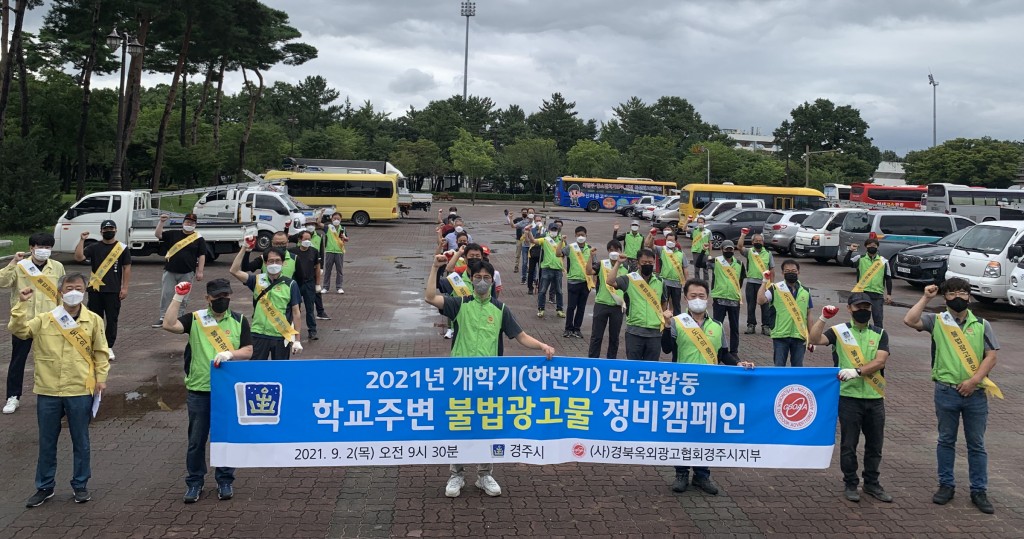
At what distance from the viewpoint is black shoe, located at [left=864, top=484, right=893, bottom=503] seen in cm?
654

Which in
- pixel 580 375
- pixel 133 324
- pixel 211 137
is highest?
pixel 211 137

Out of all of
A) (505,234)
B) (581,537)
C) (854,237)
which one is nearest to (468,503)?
(581,537)

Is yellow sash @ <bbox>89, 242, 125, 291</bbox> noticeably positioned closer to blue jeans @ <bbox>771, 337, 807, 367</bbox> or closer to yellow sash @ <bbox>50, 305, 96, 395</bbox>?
yellow sash @ <bbox>50, 305, 96, 395</bbox>

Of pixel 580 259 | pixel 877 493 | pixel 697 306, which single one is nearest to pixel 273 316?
pixel 697 306

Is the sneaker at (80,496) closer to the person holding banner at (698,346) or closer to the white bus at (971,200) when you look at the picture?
the person holding banner at (698,346)

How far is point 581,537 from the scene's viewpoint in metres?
5.83

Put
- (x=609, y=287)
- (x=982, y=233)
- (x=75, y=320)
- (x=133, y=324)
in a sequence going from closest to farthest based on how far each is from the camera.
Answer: (x=75, y=320) < (x=609, y=287) < (x=133, y=324) < (x=982, y=233)

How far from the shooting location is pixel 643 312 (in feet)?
28.8

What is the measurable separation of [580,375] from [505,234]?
1227 inches

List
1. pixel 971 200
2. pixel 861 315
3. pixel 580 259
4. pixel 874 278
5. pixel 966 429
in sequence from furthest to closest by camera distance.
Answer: pixel 971 200 → pixel 580 259 → pixel 874 278 → pixel 861 315 → pixel 966 429

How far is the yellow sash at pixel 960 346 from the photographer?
636 cm

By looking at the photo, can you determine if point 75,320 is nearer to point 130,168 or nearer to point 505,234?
point 505,234

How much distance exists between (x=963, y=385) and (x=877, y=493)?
1.04m

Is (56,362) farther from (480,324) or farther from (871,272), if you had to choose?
(871,272)
